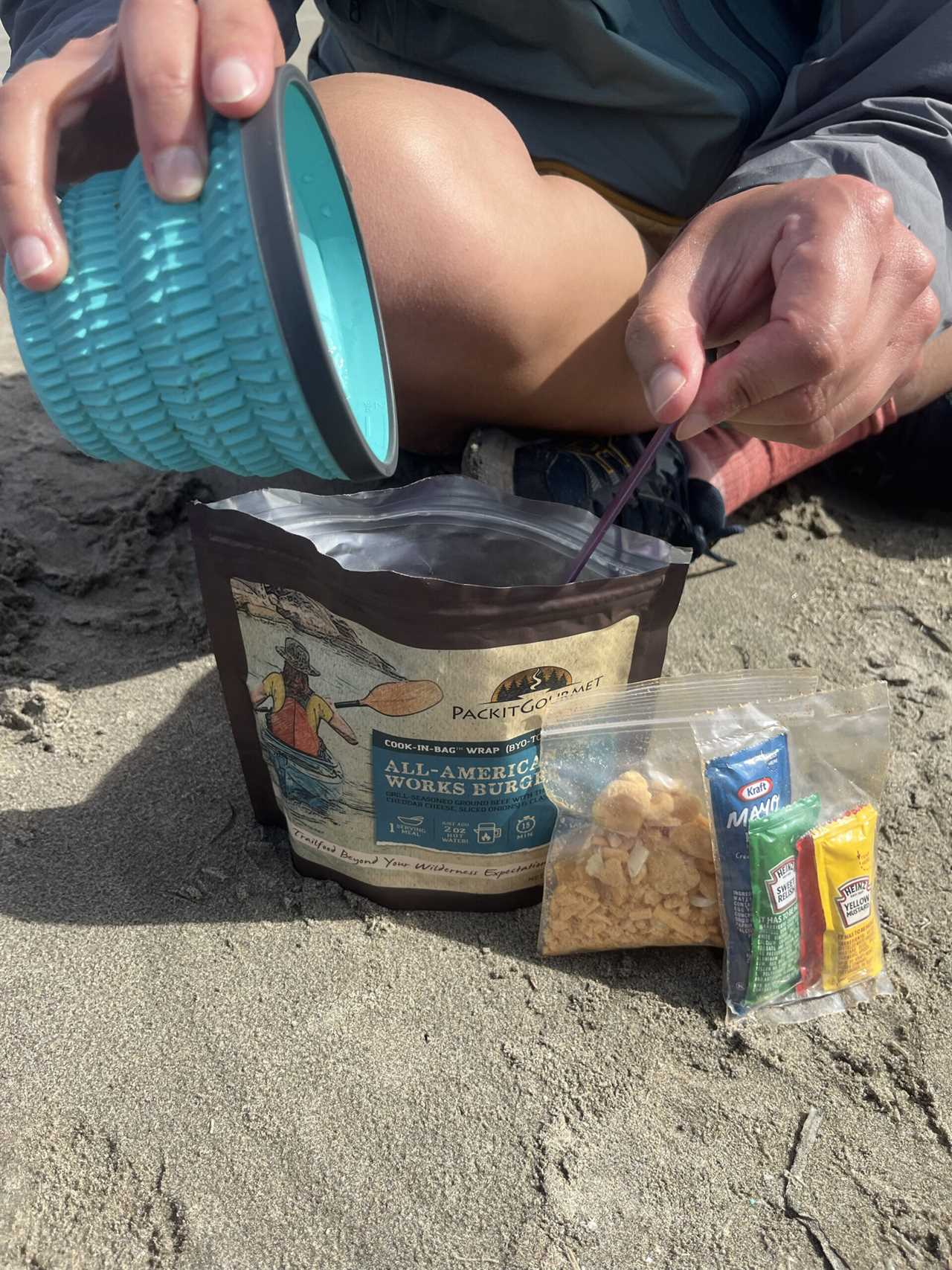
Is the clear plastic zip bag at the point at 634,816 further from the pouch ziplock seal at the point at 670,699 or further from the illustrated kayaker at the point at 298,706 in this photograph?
the illustrated kayaker at the point at 298,706

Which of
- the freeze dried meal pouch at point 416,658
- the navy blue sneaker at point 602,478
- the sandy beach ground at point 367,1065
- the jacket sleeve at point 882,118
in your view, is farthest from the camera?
the navy blue sneaker at point 602,478

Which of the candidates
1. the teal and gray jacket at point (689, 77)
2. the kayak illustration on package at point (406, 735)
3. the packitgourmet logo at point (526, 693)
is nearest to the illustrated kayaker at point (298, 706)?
the kayak illustration on package at point (406, 735)

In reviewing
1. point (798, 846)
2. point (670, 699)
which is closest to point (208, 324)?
point (670, 699)

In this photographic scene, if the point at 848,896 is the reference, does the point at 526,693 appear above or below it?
above

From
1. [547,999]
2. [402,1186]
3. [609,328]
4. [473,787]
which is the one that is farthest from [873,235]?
[402,1186]

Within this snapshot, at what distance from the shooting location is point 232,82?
0.60 m

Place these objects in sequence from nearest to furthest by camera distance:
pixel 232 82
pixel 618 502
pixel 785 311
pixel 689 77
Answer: pixel 232 82, pixel 785 311, pixel 618 502, pixel 689 77

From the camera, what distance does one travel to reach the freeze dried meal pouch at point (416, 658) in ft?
2.61

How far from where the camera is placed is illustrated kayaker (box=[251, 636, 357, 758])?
0.85m

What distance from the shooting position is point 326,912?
908 mm

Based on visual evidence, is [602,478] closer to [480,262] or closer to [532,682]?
[480,262]

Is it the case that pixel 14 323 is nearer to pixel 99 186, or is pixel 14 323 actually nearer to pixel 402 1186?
pixel 99 186

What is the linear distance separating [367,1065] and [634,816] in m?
0.29

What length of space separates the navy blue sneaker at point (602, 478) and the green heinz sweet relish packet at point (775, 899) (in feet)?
1.46
